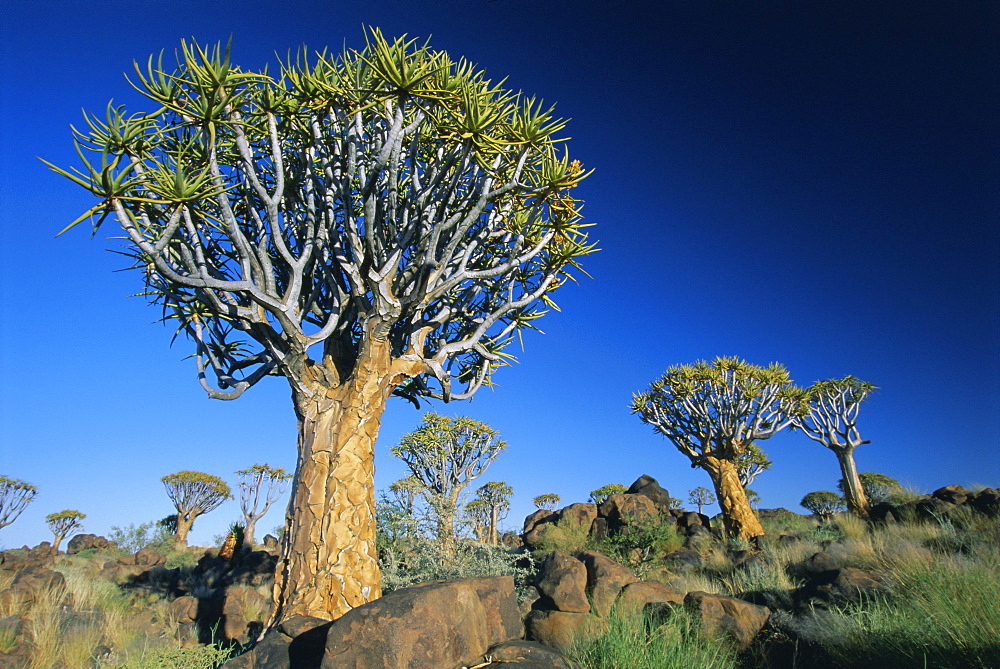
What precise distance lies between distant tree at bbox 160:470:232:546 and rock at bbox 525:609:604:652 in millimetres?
26219

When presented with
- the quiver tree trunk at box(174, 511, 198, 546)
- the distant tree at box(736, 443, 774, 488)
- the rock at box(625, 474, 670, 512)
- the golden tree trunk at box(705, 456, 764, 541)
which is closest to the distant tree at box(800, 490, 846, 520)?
the distant tree at box(736, 443, 774, 488)

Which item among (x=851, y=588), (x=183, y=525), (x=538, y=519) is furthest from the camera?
(x=183, y=525)

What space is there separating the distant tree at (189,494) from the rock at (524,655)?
90.1 feet

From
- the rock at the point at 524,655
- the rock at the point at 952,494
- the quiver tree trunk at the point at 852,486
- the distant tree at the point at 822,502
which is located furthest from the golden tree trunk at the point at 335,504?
the distant tree at the point at 822,502

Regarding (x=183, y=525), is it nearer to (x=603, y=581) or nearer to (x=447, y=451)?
(x=447, y=451)

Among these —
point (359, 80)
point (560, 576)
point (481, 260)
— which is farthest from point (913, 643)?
point (359, 80)

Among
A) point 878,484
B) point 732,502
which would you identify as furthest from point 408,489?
point 878,484

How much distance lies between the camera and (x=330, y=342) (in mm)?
6602

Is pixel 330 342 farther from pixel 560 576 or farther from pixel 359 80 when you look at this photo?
pixel 560 576

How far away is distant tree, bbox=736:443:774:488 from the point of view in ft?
71.5

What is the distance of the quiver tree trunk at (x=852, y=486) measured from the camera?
51.9ft

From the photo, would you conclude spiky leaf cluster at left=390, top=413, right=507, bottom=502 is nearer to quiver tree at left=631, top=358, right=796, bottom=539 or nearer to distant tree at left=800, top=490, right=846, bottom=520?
quiver tree at left=631, top=358, right=796, bottom=539

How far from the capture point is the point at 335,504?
5344mm

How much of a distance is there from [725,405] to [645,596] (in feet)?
36.1
